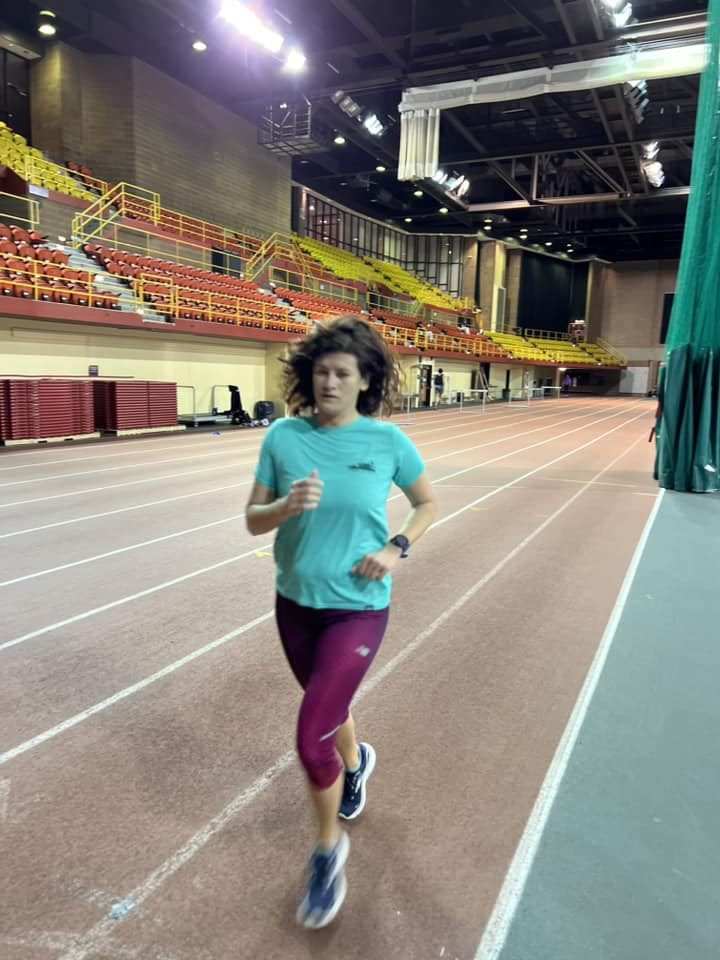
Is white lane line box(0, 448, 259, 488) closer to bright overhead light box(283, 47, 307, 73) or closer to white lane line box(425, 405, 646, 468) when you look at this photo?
white lane line box(425, 405, 646, 468)

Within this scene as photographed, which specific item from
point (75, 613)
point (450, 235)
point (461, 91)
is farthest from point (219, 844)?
point (450, 235)

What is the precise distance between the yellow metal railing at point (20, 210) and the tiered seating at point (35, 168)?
789 millimetres

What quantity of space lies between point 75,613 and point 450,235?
152 ft

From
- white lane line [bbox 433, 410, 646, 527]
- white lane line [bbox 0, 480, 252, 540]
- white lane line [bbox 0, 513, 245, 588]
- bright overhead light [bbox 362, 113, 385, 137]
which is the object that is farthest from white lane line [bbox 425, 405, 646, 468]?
bright overhead light [bbox 362, 113, 385, 137]

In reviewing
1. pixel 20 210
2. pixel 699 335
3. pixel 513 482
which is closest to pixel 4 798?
pixel 513 482

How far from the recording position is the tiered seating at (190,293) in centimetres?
1784

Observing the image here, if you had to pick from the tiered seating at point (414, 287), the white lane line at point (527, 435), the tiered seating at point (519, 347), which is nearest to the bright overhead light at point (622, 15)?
the white lane line at point (527, 435)

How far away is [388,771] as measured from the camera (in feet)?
9.00

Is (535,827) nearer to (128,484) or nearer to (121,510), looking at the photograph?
(121,510)

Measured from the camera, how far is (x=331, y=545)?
1.96 m

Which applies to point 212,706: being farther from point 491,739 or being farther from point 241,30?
point 241,30

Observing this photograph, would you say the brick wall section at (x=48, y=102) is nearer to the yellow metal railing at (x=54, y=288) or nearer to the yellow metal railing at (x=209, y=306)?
the yellow metal railing at (x=209, y=306)

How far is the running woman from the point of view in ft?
6.22

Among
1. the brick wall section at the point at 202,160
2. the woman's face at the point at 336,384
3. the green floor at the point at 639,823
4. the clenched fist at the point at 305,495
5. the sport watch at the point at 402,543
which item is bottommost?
the green floor at the point at 639,823
